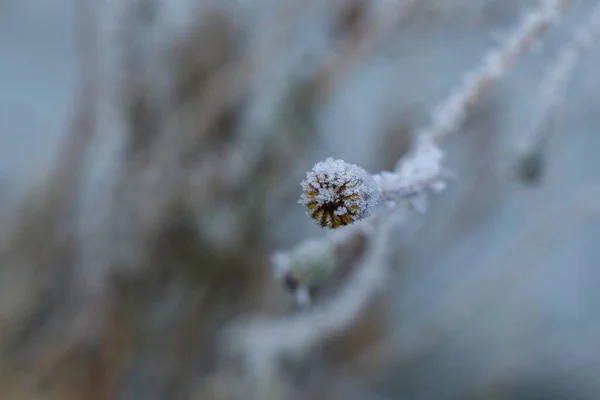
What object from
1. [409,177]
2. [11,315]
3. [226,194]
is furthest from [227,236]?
[409,177]

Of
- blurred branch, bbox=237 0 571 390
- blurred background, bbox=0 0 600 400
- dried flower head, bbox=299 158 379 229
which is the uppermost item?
blurred background, bbox=0 0 600 400

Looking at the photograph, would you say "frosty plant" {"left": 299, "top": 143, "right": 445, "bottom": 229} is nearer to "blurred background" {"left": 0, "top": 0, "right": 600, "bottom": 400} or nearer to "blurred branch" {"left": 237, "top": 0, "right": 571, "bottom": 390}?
"blurred branch" {"left": 237, "top": 0, "right": 571, "bottom": 390}

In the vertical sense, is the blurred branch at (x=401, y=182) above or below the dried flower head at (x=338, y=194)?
above

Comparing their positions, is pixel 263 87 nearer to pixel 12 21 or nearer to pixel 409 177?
pixel 409 177

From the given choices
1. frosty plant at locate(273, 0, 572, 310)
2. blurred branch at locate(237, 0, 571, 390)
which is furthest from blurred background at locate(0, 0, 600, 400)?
frosty plant at locate(273, 0, 572, 310)

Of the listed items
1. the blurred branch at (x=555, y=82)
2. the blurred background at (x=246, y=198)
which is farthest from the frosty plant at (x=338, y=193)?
the blurred background at (x=246, y=198)

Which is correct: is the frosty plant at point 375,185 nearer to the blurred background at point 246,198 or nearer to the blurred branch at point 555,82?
the blurred branch at point 555,82
